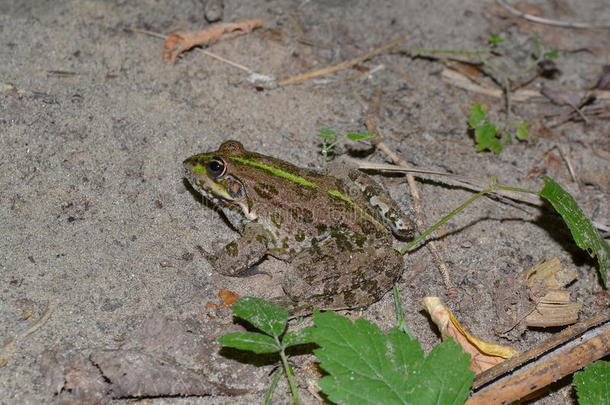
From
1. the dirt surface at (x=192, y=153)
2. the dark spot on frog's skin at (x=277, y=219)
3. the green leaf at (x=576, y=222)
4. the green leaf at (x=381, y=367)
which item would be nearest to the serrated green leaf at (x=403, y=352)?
the green leaf at (x=381, y=367)

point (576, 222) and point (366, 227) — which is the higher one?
point (576, 222)

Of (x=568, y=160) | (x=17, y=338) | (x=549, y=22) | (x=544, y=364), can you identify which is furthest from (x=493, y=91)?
(x=17, y=338)

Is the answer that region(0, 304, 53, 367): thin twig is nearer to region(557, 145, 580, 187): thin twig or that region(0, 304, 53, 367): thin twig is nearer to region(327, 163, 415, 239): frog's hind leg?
region(327, 163, 415, 239): frog's hind leg

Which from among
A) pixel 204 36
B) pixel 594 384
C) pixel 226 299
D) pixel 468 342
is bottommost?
pixel 226 299

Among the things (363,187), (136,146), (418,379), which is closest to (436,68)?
(363,187)

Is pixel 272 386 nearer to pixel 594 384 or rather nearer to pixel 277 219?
pixel 277 219

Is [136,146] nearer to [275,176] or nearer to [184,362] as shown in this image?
[275,176]
